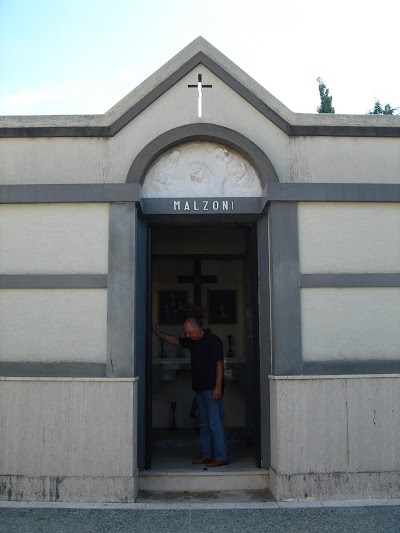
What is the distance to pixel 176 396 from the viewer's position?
9742 millimetres

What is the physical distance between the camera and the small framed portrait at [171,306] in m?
9.97

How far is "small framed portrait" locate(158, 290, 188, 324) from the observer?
9969mm

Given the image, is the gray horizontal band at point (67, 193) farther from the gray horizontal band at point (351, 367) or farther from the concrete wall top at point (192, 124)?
the gray horizontal band at point (351, 367)

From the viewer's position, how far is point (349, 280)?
660 cm

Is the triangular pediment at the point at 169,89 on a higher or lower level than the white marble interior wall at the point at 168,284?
higher

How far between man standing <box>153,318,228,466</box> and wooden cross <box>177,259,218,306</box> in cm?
252

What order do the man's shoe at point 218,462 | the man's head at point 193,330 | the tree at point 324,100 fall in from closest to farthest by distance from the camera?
the man's shoe at point 218,462
the man's head at point 193,330
the tree at point 324,100

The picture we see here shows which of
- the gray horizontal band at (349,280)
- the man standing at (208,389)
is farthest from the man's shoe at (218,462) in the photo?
the gray horizontal band at (349,280)

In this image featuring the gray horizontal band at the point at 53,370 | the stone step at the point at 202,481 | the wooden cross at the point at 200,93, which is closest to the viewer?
the gray horizontal band at the point at 53,370

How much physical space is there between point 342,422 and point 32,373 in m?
3.38

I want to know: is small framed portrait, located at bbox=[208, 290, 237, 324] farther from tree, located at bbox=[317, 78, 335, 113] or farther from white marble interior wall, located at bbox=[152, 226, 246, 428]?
tree, located at bbox=[317, 78, 335, 113]

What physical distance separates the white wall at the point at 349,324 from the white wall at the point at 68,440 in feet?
6.75

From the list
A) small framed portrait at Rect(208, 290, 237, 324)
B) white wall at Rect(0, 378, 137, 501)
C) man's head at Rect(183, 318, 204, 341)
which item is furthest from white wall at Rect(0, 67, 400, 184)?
small framed portrait at Rect(208, 290, 237, 324)

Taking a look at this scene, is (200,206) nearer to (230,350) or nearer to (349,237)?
(349,237)
